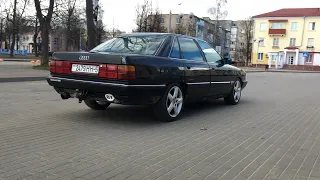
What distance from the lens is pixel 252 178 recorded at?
3410 millimetres

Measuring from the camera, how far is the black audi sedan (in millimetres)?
5219

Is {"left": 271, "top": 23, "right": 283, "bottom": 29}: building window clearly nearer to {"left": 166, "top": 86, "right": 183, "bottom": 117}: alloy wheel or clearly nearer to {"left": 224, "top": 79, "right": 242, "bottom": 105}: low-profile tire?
{"left": 224, "top": 79, "right": 242, "bottom": 105}: low-profile tire

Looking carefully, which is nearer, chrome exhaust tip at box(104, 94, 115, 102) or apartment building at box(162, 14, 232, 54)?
chrome exhaust tip at box(104, 94, 115, 102)

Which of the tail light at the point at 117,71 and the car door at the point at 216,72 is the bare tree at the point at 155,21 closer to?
the car door at the point at 216,72

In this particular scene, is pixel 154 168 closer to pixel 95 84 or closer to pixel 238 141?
pixel 238 141

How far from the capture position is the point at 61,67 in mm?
5758

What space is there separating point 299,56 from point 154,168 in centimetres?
7432

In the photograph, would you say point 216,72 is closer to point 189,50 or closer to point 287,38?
point 189,50

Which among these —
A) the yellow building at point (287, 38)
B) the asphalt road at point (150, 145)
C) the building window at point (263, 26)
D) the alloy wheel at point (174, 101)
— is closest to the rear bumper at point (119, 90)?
the alloy wheel at point (174, 101)

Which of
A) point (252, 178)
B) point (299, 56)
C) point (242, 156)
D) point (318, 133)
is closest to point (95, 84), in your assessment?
point (242, 156)

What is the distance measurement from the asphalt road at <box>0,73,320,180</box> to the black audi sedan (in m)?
0.46

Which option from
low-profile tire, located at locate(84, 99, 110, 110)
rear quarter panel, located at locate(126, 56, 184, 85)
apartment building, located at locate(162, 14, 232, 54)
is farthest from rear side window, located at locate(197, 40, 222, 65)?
apartment building, located at locate(162, 14, 232, 54)

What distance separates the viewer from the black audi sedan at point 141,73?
5219 mm

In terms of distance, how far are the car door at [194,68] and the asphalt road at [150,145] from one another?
1.81 feet
